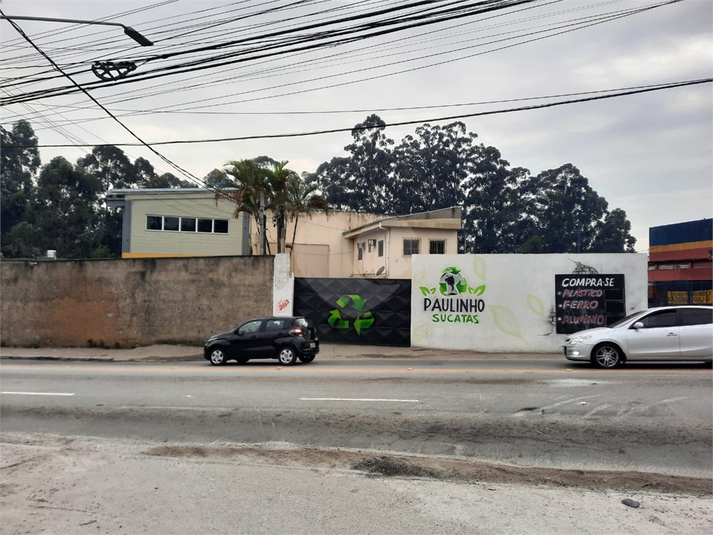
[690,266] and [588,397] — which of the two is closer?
[588,397]

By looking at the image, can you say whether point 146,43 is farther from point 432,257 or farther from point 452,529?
point 432,257

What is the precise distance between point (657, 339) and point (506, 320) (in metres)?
6.76

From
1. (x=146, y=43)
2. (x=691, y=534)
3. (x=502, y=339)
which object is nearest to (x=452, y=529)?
(x=691, y=534)

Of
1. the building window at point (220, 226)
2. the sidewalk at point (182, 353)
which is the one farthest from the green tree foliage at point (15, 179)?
the sidewalk at point (182, 353)

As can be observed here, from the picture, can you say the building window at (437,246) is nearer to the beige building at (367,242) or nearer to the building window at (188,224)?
the beige building at (367,242)

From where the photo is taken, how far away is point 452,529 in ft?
16.6

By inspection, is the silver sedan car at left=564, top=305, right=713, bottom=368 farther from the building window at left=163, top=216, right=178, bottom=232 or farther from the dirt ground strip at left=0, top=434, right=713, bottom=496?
the building window at left=163, top=216, right=178, bottom=232

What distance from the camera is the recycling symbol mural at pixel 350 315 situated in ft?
71.2

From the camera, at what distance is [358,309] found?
859 inches

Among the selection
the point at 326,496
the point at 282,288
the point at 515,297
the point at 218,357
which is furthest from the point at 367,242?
the point at 326,496

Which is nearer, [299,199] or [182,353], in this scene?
[182,353]

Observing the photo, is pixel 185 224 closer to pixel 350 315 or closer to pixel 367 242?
pixel 367 242

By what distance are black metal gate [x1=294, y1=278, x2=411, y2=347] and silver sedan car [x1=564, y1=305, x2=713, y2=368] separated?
823cm

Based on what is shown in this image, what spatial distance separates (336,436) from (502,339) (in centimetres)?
1288
